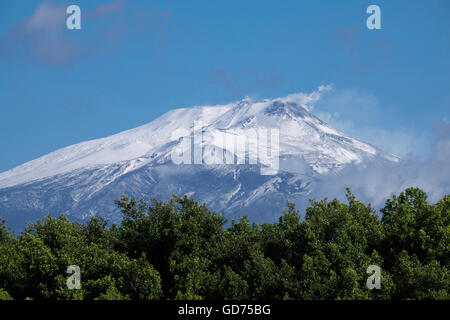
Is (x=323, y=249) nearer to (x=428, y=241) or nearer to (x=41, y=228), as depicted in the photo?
(x=428, y=241)

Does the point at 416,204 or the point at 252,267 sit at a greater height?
the point at 416,204

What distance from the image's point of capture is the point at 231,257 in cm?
4369

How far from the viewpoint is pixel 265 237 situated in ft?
152

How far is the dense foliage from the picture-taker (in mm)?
37281

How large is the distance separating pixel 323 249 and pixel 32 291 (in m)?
19.7

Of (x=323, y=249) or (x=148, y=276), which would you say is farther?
(x=323, y=249)

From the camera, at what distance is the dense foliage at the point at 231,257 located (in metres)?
37.3
